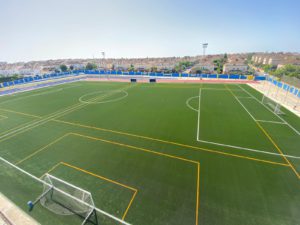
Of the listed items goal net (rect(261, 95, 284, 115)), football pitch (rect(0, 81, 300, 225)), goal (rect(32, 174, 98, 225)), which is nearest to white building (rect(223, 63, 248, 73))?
goal net (rect(261, 95, 284, 115))

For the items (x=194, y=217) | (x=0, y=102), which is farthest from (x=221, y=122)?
(x=0, y=102)

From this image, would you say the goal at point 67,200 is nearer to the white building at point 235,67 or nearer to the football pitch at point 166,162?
the football pitch at point 166,162

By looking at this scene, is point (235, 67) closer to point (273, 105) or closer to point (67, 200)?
point (273, 105)

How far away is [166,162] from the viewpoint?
9.48 m

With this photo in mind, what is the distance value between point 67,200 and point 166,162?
18.8ft

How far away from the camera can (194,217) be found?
6.14 metres

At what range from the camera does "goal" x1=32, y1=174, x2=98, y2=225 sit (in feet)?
20.2

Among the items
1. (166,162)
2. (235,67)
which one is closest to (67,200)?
(166,162)

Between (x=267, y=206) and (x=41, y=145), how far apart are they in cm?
1541

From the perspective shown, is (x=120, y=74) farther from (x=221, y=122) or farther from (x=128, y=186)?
(x=128, y=186)

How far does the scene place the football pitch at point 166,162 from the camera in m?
6.48

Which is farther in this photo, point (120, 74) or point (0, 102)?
point (120, 74)

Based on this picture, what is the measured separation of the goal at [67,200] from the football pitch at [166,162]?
25cm

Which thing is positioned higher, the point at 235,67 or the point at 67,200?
the point at 235,67
